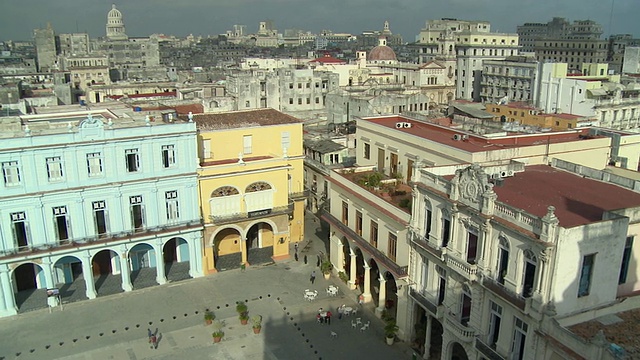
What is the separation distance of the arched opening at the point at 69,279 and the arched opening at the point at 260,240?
12928 mm

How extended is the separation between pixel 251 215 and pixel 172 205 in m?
6.10

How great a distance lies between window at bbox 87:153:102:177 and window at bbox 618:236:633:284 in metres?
31.8

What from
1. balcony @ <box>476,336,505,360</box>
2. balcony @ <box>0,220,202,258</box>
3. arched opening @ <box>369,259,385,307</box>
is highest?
balcony @ <box>0,220,202,258</box>

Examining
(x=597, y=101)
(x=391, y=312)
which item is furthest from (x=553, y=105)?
(x=391, y=312)

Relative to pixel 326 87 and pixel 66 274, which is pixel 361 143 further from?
pixel 326 87

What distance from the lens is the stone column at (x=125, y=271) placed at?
3941 centimetres

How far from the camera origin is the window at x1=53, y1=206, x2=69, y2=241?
121ft

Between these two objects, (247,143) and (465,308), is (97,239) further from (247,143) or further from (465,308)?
(465,308)

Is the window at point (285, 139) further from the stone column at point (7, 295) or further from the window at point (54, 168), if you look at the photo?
the stone column at point (7, 295)


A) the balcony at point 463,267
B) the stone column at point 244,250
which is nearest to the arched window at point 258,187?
the stone column at point 244,250

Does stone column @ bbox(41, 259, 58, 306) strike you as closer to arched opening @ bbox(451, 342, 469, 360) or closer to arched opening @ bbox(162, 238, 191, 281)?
arched opening @ bbox(162, 238, 191, 281)

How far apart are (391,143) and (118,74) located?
11117 centimetres

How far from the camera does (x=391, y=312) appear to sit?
3641 centimetres

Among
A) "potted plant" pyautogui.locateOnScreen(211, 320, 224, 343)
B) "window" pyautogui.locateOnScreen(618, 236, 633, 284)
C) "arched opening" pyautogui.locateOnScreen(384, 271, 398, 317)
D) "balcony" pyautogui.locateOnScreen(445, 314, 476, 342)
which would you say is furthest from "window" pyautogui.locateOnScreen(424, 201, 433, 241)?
"potted plant" pyautogui.locateOnScreen(211, 320, 224, 343)
